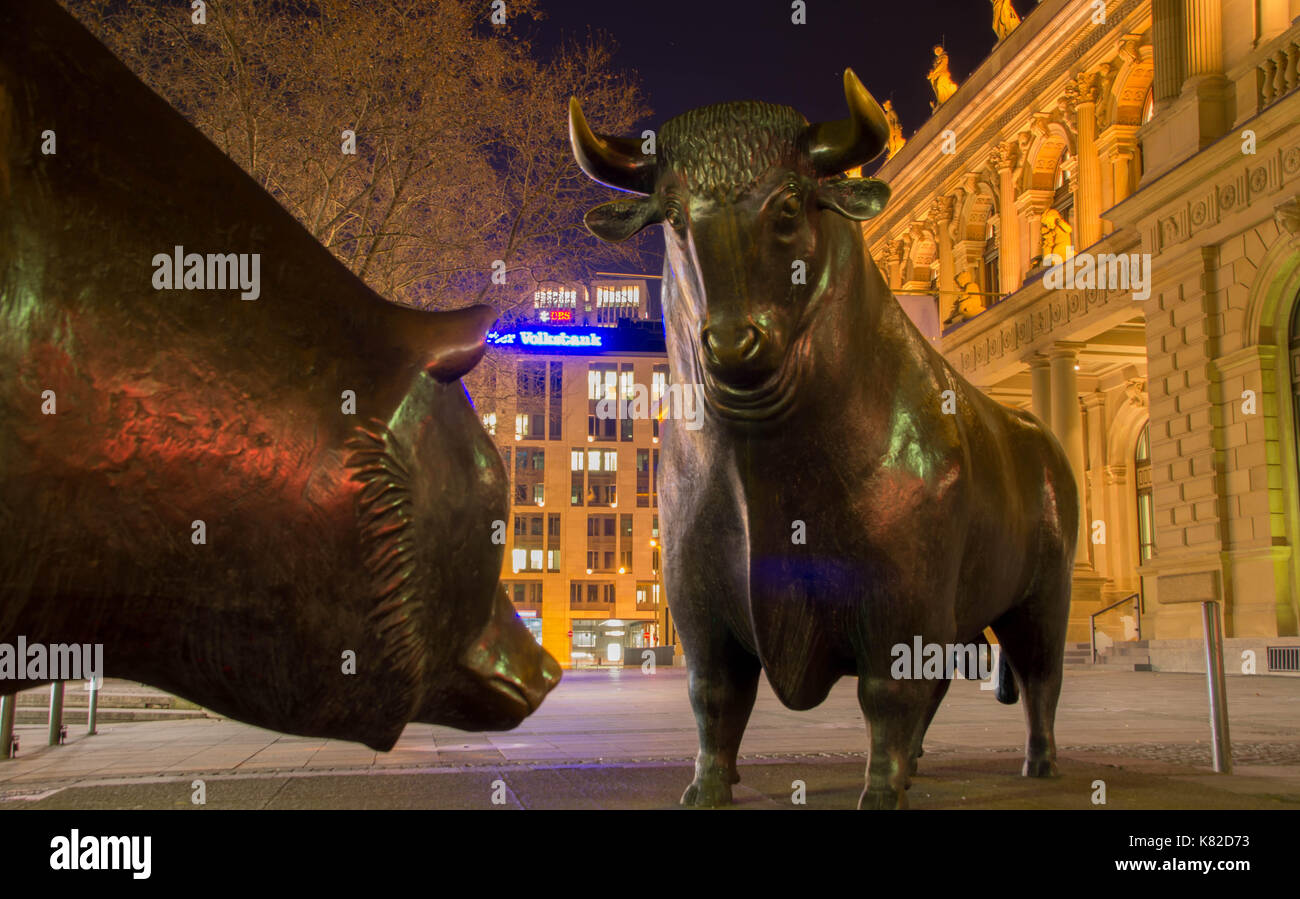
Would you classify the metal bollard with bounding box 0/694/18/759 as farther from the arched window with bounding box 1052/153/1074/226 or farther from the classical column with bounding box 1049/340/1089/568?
the arched window with bounding box 1052/153/1074/226

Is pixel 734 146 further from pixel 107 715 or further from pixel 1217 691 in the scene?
pixel 107 715

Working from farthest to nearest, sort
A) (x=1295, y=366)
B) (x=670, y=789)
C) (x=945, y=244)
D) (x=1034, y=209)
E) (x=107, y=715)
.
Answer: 1. (x=945, y=244)
2. (x=1034, y=209)
3. (x=1295, y=366)
4. (x=107, y=715)
5. (x=670, y=789)

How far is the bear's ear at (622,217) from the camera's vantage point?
3.21m

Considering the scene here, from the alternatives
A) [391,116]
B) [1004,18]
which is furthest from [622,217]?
[1004,18]

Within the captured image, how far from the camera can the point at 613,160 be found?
3174 mm

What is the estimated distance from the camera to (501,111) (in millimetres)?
15523

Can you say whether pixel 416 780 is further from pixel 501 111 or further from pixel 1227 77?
pixel 1227 77

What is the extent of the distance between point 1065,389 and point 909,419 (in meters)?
29.5

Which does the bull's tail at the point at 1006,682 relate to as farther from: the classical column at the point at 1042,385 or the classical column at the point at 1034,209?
the classical column at the point at 1034,209

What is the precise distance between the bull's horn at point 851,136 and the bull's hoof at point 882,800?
169 cm

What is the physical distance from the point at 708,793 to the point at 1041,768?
165 centimetres

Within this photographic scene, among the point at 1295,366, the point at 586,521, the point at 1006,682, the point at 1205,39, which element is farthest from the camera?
the point at 586,521

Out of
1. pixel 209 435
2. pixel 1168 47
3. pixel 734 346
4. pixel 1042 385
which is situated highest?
pixel 1168 47

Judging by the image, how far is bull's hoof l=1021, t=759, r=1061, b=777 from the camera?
434 centimetres
